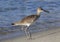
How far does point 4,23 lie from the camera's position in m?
10.9

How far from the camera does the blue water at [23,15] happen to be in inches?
387

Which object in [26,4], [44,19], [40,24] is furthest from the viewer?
[26,4]

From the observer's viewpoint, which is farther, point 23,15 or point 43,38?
point 23,15

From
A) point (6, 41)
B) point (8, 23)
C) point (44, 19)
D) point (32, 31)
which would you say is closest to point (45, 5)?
point (44, 19)

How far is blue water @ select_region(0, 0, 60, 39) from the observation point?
9820 millimetres

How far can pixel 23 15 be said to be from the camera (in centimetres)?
1205

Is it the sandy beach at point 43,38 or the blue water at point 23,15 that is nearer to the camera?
the sandy beach at point 43,38

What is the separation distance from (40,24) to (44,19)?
74 cm

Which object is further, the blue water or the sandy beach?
the blue water

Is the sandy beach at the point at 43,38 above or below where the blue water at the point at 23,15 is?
above

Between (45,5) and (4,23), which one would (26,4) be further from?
(4,23)

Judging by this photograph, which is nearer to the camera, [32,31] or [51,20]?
[32,31]

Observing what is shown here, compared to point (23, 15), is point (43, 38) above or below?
above

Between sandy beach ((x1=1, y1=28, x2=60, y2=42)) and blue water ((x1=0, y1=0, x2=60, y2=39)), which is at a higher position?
sandy beach ((x1=1, y1=28, x2=60, y2=42))
